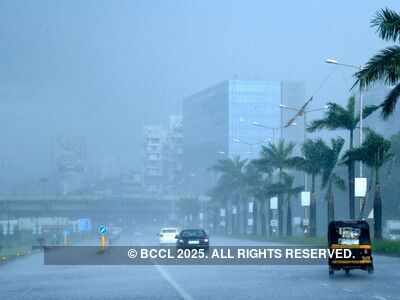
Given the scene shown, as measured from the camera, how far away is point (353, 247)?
104ft

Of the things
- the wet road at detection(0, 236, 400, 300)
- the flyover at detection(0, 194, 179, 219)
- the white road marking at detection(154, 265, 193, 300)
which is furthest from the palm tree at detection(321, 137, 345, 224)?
the flyover at detection(0, 194, 179, 219)

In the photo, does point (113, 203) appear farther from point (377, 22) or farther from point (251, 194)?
point (377, 22)

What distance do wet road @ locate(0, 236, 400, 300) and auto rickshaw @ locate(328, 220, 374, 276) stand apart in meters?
0.40

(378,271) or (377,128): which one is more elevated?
(377,128)

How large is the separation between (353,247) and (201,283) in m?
5.83

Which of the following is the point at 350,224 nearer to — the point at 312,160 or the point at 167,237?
the point at 167,237

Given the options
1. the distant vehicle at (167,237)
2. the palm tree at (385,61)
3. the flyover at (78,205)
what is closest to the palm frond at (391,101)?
the palm tree at (385,61)

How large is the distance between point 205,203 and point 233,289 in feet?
507

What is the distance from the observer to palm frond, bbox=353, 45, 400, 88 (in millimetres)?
37719

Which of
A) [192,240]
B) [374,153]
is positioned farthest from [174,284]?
[374,153]

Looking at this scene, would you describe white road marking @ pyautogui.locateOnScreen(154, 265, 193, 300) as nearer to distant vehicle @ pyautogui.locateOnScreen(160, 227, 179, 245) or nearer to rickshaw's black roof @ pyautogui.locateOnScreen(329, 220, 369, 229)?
rickshaw's black roof @ pyautogui.locateOnScreen(329, 220, 369, 229)

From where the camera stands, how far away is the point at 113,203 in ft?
541

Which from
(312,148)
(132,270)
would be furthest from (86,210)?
(132,270)

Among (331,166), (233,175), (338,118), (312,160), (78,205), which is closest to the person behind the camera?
(338,118)
